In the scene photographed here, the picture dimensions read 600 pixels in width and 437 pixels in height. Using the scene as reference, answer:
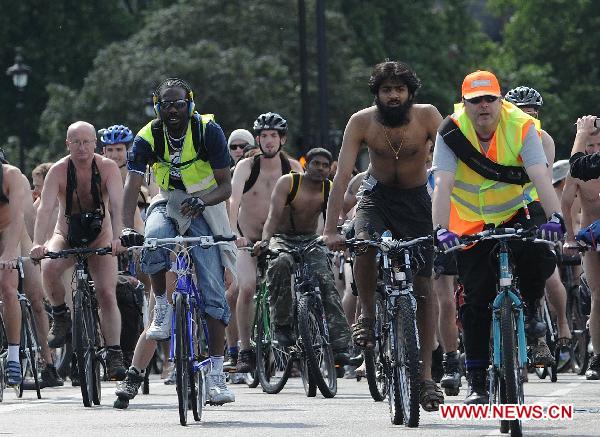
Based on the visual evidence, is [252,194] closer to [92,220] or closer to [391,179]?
[92,220]

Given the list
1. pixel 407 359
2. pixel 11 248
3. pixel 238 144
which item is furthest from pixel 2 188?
pixel 407 359

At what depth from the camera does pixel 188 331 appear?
11797mm

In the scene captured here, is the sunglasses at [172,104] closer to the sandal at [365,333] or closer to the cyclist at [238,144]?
the sandal at [365,333]

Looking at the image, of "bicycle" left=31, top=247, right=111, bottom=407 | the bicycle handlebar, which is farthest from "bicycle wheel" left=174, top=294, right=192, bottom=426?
"bicycle" left=31, top=247, right=111, bottom=407

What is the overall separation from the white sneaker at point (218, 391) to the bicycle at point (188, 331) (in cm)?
6

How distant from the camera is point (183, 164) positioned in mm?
12555

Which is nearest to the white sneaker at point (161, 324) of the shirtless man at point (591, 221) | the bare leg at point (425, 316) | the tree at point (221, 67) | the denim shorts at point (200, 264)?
the denim shorts at point (200, 264)

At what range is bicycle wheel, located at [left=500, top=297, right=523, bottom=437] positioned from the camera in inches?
388

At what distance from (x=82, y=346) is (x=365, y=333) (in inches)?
100

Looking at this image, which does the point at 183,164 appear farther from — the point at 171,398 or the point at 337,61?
the point at 337,61

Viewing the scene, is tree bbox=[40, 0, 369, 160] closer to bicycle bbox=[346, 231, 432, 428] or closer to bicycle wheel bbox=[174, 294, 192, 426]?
bicycle wheel bbox=[174, 294, 192, 426]

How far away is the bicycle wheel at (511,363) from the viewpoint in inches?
388

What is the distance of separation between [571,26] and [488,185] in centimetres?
5772

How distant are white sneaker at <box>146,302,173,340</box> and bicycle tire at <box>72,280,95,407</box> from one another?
132cm
